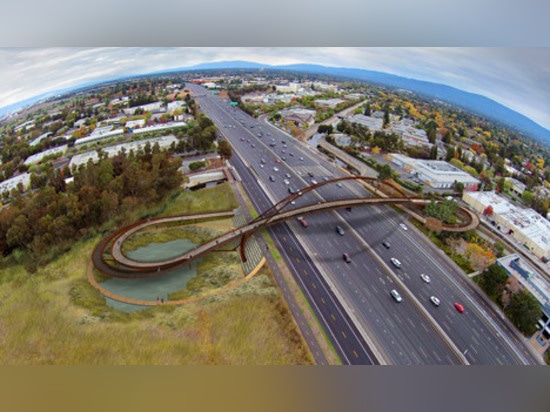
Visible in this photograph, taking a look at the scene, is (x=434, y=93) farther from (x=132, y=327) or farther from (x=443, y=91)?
(x=132, y=327)

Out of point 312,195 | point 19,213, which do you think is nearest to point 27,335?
point 19,213

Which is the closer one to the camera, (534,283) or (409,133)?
(534,283)

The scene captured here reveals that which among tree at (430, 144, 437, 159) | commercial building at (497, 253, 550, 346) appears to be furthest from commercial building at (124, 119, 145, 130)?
commercial building at (497, 253, 550, 346)

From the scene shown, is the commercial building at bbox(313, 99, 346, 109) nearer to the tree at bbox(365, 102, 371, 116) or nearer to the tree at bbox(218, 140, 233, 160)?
the tree at bbox(365, 102, 371, 116)

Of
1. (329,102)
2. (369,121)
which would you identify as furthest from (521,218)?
(329,102)

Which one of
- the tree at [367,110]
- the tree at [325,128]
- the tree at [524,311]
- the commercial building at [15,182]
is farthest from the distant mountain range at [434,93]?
the tree at [524,311]
